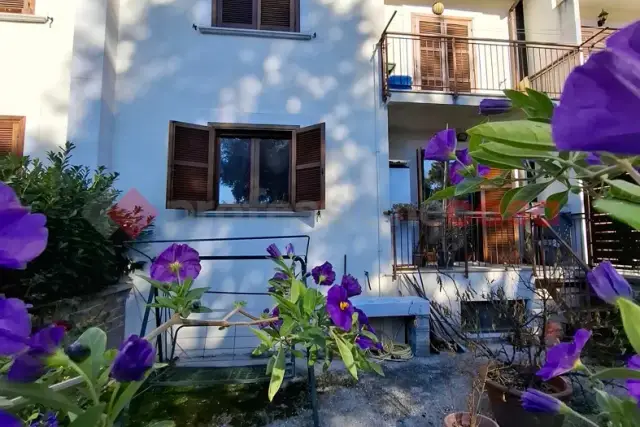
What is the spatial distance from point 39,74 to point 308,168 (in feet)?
12.1

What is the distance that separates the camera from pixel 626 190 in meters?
0.49

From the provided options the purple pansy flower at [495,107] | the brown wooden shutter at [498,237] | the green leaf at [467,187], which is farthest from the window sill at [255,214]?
the green leaf at [467,187]

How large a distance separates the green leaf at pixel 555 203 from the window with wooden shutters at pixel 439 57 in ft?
19.2

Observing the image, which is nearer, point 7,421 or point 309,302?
point 7,421

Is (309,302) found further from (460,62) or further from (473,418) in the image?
(460,62)

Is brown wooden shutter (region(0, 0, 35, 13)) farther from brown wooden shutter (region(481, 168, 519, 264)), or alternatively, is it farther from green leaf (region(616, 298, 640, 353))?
brown wooden shutter (region(481, 168, 519, 264))

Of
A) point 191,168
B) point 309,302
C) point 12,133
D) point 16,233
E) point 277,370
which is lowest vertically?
point 277,370

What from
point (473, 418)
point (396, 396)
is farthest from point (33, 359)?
point (396, 396)

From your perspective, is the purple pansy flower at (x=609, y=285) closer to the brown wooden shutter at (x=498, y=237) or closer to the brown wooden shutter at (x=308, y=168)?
the brown wooden shutter at (x=308, y=168)

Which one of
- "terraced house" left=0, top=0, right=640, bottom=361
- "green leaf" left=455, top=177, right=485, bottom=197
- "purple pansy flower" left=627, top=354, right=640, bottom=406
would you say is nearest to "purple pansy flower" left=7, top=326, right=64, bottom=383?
"green leaf" left=455, top=177, right=485, bottom=197

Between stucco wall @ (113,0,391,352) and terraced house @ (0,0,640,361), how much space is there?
17 millimetres

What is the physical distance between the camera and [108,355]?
2.44 ft

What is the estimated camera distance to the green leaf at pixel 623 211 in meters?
0.45

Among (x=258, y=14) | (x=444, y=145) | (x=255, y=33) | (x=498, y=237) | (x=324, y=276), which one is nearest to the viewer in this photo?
(x=444, y=145)
